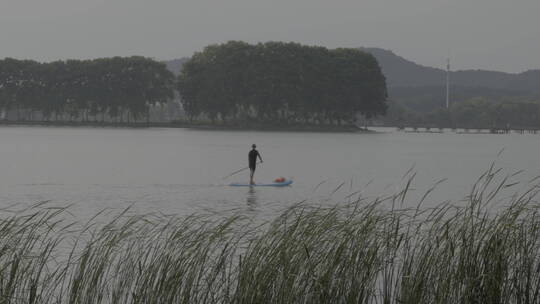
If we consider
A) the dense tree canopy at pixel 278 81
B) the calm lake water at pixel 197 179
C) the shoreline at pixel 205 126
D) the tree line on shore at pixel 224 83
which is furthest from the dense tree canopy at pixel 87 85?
the calm lake water at pixel 197 179

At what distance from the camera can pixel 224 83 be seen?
516 ft

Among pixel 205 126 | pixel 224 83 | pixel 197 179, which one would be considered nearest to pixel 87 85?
pixel 205 126

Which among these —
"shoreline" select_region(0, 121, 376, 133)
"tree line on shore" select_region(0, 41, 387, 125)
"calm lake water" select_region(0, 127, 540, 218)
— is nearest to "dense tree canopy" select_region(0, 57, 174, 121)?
"tree line on shore" select_region(0, 41, 387, 125)

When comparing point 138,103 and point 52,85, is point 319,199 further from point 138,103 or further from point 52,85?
point 52,85

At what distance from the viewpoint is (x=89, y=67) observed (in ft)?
570

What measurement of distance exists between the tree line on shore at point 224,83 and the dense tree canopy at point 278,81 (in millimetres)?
210

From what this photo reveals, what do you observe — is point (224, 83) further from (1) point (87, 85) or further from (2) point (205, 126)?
(1) point (87, 85)

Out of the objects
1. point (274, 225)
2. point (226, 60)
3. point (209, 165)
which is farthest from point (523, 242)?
point (226, 60)

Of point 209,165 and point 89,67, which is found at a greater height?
point 89,67

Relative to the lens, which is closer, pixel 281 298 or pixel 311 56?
pixel 281 298

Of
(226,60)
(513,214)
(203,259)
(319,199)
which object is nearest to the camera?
(203,259)

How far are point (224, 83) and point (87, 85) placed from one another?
3403 centimetres

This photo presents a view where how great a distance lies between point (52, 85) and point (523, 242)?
556 feet

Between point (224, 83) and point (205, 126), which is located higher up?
point (224, 83)
